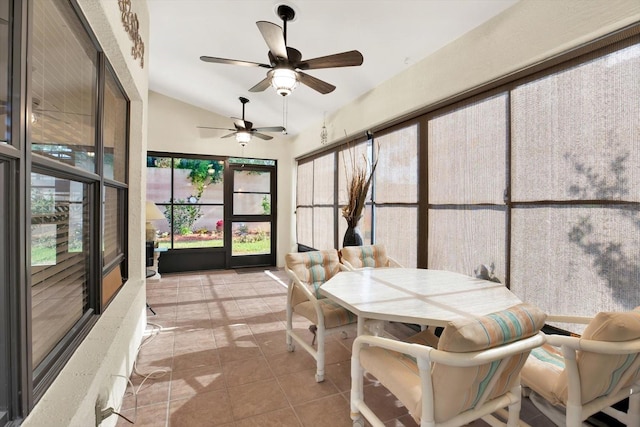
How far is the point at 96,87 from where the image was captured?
1965mm

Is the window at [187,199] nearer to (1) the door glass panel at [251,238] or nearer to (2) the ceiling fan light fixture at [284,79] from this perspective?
(1) the door glass panel at [251,238]

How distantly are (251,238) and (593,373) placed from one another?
602 cm

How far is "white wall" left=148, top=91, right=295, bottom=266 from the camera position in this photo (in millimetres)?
5918

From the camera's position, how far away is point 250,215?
677 cm

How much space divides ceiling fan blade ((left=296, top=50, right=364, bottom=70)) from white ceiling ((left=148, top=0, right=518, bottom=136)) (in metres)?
0.49

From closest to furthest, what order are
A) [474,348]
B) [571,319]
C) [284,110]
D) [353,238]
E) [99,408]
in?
[474,348], [99,408], [571,319], [353,238], [284,110]

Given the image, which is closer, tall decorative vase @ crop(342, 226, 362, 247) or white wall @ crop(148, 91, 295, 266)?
tall decorative vase @ crop(342, 226, 362, 247)

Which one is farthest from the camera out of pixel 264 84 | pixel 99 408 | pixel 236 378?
pixel 264 84

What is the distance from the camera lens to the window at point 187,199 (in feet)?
19.9

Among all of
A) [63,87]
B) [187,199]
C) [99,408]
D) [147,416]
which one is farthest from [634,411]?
[187,199]

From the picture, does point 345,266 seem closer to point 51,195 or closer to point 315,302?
point 315,302

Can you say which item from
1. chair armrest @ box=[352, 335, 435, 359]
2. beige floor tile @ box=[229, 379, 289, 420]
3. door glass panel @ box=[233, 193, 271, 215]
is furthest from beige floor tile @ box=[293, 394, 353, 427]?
door glass panel @ box=[233, 193, 271, 215]

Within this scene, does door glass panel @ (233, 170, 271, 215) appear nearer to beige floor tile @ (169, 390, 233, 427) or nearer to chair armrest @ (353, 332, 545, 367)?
beige floor tile @ (169, 390, 233, 427)

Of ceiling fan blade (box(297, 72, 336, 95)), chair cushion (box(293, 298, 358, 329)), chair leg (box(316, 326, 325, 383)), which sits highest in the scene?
ceiling fan blade (box(297, 72, 336, 95))
